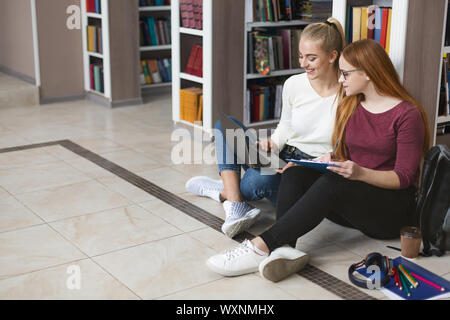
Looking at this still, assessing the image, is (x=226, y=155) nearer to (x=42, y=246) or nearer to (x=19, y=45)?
(x=42, y=246)

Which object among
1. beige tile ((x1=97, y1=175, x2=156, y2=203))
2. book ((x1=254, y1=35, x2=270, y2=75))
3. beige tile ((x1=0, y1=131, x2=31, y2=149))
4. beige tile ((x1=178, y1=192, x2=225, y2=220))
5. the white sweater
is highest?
book ((x1=254, y1=35, x2=270, y2=75))

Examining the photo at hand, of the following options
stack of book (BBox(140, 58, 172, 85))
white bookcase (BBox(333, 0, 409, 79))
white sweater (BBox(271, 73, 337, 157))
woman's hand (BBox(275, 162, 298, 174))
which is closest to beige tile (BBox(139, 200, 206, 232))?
woman's hand (BBox(275, 162, 298, 174))

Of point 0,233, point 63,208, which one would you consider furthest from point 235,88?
point 0,233

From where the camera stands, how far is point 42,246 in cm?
281

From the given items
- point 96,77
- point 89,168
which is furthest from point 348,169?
point 96,77

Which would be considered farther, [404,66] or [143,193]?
[143,193]

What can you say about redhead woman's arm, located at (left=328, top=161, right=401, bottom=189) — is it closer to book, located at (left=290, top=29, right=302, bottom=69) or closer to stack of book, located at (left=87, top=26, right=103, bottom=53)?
book, located at (left=290, top=29, right=302, bottom=69)

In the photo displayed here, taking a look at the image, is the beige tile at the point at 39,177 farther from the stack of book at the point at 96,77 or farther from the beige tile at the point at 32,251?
the stack of book at the point at 96,77

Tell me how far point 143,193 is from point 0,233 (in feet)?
2.77

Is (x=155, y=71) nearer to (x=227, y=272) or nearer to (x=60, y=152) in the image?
(x=60, y=152)

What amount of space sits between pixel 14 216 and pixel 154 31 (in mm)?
3519

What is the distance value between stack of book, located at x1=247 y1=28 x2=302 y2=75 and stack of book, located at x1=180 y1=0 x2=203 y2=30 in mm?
389

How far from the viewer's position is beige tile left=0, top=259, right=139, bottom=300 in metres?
2.35
